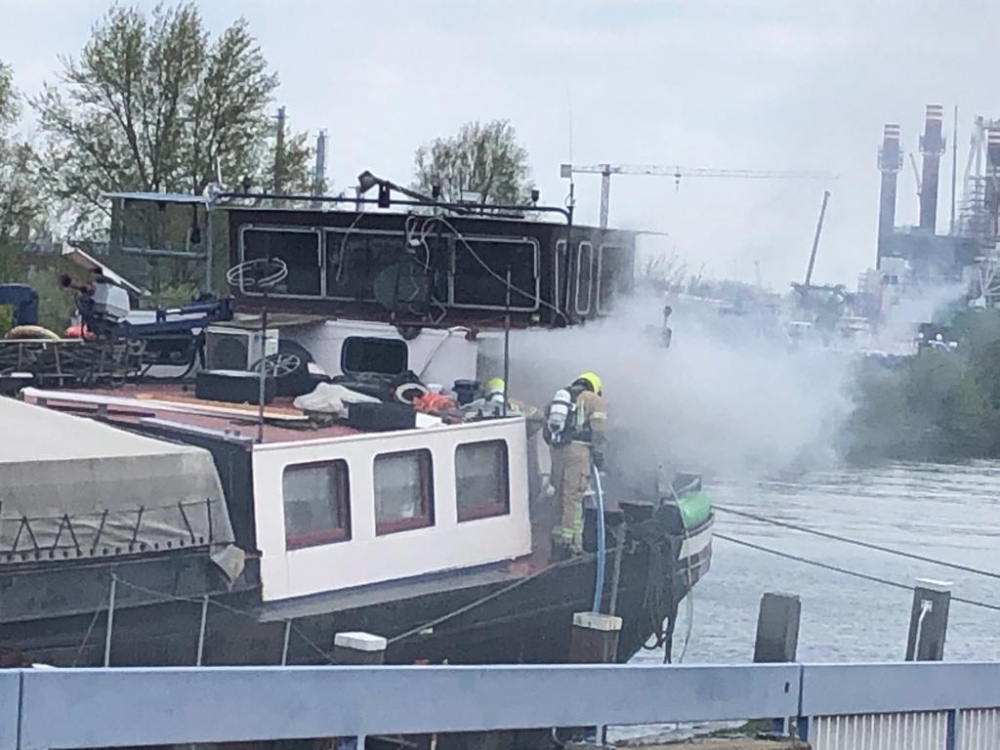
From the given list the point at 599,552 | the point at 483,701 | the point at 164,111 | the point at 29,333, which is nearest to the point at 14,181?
the point at 164,111

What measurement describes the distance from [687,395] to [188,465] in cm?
991

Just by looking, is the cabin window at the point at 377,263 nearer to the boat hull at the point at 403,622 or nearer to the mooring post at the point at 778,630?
the boat hull at the point at 403,622

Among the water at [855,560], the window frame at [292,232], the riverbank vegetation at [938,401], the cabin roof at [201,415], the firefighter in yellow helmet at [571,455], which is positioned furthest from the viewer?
the riverbank vegetation at [938,401]

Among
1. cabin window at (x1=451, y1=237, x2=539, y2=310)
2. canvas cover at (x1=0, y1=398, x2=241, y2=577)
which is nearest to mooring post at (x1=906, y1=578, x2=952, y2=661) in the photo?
cabin window at (x1=451, y1=237, x2=539, y2=310)

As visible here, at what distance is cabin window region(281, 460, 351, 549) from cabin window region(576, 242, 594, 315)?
4397mm

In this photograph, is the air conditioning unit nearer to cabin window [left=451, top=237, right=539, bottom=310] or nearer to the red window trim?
cabin window [left=451, top=237, right=539, bottom=310]

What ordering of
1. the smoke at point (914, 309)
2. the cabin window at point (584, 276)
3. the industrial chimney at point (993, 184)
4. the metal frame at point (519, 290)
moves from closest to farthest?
the metal frame at point (519, 290) → the cabin window at point (584, 276) → the industrial chimney at point (993, 184) → the smoke at point (914, 309)

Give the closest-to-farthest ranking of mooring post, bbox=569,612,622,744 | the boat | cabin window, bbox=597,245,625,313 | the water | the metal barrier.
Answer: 1. the metal barrier
2. the boat
3. mooring post, bbox=569,612,622,744
4. cabin window, bbox=597,245,625,313
5. the water

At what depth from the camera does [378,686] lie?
231 inches

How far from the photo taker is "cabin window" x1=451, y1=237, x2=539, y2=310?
52.0ft

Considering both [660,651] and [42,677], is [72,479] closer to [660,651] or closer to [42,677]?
[42,677]

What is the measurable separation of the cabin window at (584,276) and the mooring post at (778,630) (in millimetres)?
3528

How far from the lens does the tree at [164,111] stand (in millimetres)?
29344

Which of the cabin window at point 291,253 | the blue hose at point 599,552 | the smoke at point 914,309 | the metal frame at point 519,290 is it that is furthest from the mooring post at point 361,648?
the smoke at point 914,309
